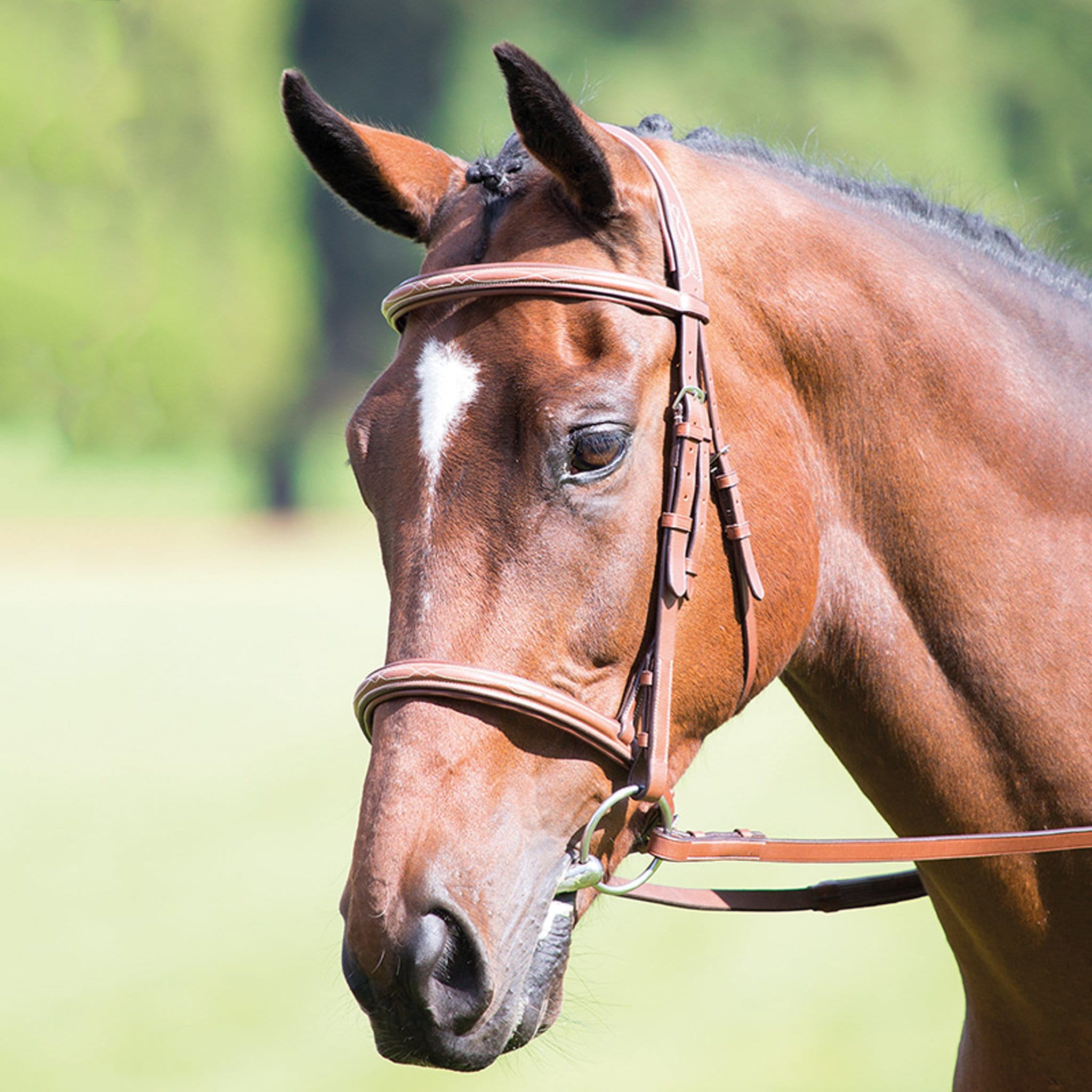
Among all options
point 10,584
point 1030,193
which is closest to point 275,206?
point 10,584

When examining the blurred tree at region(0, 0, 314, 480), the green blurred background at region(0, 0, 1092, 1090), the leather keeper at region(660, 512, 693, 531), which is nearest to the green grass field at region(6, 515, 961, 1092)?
the green blurred background at region(0, 0, 1092, 1090)

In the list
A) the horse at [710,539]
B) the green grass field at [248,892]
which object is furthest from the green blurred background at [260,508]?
the horse at [710,539]

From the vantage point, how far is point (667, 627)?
1.57m

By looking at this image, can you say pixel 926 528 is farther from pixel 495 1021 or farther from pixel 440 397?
pixel 495 1021

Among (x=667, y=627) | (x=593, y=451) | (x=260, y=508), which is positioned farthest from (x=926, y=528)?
(x=260, y=508)

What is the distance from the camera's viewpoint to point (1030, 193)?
800cm

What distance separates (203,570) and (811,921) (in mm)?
5126

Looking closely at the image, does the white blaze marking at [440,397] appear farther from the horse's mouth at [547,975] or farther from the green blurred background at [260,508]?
the green blurred background at [260,508]

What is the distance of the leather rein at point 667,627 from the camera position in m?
1.52

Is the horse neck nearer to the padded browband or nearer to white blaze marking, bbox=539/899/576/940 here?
the padded browband

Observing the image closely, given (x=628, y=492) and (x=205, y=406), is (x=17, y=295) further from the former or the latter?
(x=628, y=492)

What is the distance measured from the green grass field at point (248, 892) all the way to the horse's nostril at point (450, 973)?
8.75ft

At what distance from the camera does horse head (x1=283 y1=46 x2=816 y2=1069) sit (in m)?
1.42

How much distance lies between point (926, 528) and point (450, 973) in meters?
0.99
